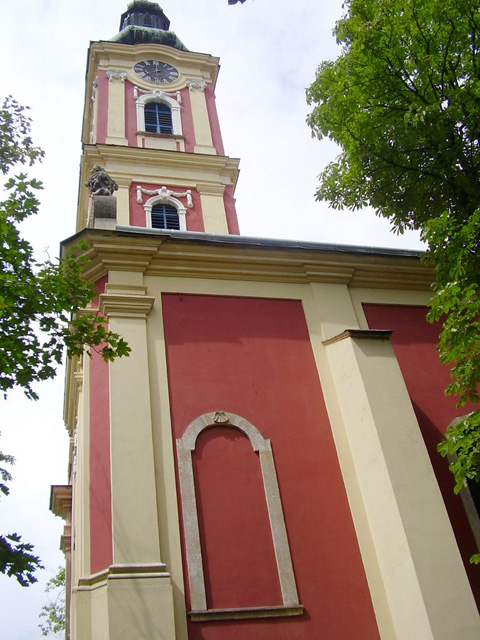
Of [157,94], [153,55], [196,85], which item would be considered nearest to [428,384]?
[157,94]

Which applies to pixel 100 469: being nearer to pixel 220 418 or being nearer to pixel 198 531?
pixel 198 531

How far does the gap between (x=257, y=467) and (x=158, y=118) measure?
14896 millimetres

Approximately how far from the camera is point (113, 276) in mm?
11172

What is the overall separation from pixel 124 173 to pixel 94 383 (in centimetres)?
1068

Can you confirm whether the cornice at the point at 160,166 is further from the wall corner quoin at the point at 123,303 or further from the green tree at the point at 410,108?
the green tree at the point at 410,108

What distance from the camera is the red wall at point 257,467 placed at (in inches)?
353

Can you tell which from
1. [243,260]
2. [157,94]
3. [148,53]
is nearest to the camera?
[243,260]

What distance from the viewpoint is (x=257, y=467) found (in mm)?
9969

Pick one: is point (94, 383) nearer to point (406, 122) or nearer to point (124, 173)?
point (406, 122)

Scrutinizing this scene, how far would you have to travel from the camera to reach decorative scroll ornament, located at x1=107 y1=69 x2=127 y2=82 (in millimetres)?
22422

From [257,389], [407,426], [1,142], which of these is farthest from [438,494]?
[1,142]

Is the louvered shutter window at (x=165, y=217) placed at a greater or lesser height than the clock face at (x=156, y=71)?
lesser

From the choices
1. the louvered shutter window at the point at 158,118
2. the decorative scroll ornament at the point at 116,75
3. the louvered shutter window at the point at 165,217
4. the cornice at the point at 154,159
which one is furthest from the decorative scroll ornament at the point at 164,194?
the decorative scroll ornament at the point at 116,75

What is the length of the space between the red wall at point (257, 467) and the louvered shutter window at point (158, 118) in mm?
11639
